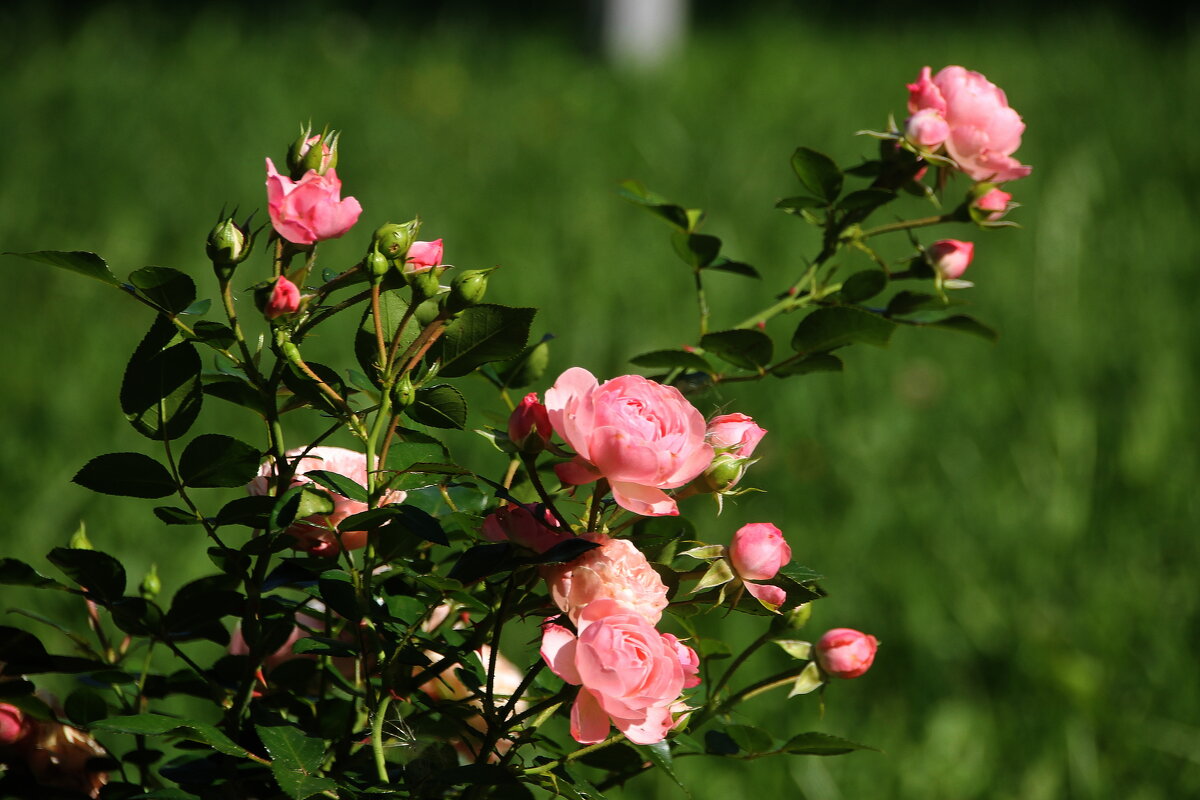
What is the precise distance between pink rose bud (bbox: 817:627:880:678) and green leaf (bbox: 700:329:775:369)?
0.44 feet

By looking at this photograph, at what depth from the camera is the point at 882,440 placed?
6.39 feet

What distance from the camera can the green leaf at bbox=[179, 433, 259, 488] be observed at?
54 centimetres

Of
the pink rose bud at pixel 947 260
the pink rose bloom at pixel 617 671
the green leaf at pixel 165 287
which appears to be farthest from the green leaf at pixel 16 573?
the pink rose bud at pixel 947 260

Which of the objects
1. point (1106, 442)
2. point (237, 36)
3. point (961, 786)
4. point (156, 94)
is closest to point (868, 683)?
point (961, 786)

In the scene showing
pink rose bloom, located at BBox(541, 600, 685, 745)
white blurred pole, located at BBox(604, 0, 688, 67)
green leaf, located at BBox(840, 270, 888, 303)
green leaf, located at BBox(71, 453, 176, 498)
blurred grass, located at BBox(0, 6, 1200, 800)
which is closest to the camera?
pink rose bloom, located at BBox(541, 600, 685, 745)

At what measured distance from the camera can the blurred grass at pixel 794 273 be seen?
1526 millimetres

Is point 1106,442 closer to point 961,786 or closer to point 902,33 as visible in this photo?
point 961,786

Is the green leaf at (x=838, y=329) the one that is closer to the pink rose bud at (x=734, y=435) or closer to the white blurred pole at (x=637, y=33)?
the pink rose bud at (x=734, y=435)

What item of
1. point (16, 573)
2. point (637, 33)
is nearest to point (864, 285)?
point (16, 573)

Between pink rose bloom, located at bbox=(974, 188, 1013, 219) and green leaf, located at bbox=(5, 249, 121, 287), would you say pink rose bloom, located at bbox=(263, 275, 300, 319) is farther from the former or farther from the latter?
pink rose bloom, located at bbox=(974, 188, 1013, 219)

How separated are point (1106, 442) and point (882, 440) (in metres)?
0.33

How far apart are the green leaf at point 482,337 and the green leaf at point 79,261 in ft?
0.43

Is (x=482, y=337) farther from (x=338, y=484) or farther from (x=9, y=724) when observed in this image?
(x=9, y=724)

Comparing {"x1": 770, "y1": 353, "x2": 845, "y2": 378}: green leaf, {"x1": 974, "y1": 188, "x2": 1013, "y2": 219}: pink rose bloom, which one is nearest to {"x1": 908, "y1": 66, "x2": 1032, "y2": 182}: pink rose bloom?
{"x1": 974, "y1": 188, "x2": 1013, "y2": 219}: pink rose bloom
